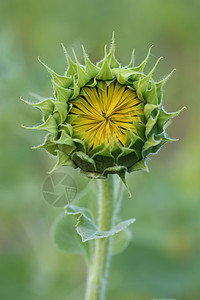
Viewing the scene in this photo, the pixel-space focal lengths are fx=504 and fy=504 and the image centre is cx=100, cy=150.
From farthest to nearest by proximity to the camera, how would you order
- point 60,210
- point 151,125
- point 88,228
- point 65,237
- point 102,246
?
1. point 60,210
2. point 65,237
3. point 102,246
4. point 88,228
5. point 151,125

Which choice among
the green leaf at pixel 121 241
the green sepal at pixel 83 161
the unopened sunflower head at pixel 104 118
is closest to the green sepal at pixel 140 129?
the unopened sunflower head at pixel 104 118

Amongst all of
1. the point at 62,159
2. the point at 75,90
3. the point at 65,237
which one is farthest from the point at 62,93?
the point at 65,237

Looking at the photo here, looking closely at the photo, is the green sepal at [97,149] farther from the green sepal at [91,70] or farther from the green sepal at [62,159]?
the green sepal at [91,70]

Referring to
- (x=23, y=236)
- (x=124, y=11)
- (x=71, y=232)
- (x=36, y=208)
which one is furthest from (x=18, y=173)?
(x=124, y=11)

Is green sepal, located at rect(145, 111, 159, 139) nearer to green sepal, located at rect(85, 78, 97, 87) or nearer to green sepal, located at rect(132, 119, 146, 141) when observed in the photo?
green sepal, located at rect(132, 119, 146, 141)

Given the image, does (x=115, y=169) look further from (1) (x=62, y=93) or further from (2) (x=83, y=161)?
(1) (x=62, y=93)

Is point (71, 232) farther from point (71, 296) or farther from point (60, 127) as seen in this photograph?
point (71, 296)

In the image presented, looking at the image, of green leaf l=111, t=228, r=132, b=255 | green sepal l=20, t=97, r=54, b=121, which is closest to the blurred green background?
green leaf l=111, t=228, r=132, b=255
